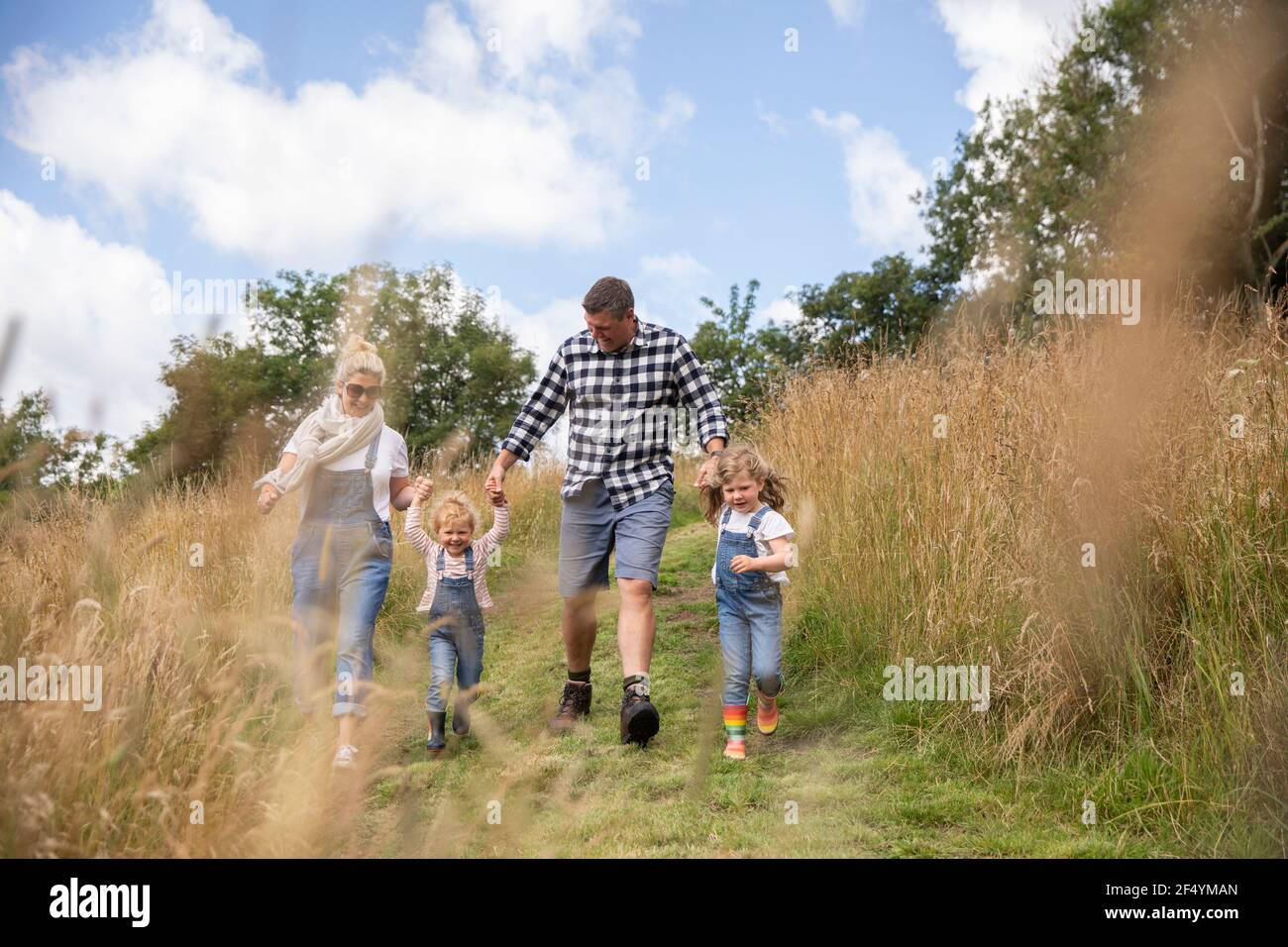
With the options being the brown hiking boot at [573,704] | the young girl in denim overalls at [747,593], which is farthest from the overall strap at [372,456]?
the young girl in denim overalls at [747,593]

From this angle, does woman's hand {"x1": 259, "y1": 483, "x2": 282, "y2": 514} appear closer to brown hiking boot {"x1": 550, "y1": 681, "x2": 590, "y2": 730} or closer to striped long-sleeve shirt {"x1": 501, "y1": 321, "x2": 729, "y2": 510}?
striped long-sleeve shirt {"x1": 501, "y1": 321, "x2": 729, "y2": 510}

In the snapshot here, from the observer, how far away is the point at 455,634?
4633 mm

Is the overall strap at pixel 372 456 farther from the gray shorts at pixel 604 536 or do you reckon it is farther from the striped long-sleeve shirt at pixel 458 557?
the gray shorts at pixel 604 536

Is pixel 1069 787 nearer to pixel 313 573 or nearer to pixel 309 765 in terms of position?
pixel 309 765

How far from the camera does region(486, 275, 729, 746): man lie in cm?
445

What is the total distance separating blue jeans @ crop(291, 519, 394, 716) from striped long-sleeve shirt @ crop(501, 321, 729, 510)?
936 millimetres

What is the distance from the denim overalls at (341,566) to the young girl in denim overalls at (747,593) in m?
1.58

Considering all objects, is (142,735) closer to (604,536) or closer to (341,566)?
(341,566)

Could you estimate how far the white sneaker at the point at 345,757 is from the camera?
12.7ft

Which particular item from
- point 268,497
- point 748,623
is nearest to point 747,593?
point 748,623

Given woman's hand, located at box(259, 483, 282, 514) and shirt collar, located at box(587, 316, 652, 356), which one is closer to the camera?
woman's hand, located at box(259, 483, 282, 514)

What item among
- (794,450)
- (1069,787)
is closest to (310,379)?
(794,450)

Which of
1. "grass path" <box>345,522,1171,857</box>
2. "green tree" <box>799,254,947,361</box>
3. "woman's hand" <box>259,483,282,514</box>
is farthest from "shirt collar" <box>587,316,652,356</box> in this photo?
"green tree" <box>799,254,947,361</box>
